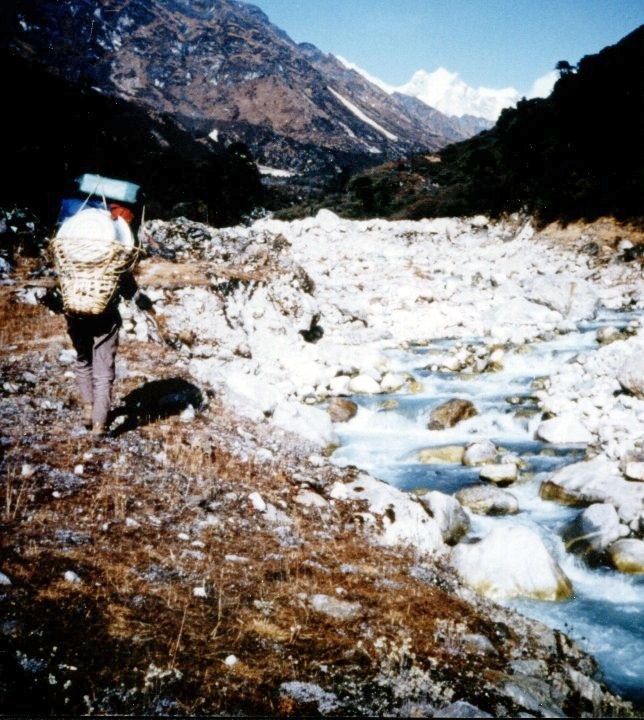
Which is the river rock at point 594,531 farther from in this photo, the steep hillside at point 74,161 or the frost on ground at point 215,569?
the steep hillside at point 74,161

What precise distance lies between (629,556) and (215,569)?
12.9 ft

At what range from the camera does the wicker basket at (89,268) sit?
3719 millimetres

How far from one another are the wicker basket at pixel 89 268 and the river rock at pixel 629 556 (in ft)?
16.9

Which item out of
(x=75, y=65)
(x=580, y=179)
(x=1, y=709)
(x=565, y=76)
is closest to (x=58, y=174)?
(x=1, y=709)

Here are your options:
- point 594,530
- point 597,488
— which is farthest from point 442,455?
point 594,530

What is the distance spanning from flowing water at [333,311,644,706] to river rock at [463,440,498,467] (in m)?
0.21

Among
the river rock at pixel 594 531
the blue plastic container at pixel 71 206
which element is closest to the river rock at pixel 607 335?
the river rock at pixel 594 531

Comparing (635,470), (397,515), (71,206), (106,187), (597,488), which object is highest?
(106,187)

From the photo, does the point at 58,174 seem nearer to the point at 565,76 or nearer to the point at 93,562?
the point at 93,562

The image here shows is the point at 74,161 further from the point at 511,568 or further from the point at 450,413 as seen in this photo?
the point at 511,568

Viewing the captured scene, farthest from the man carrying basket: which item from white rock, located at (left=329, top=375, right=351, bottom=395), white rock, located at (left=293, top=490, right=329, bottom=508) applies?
white rock, located at (left=329, top=375, right=351, bottom=395)

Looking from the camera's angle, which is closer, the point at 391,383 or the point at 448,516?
the point at 448,516

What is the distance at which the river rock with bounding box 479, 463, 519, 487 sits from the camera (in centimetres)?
674

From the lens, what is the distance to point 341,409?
910cm
